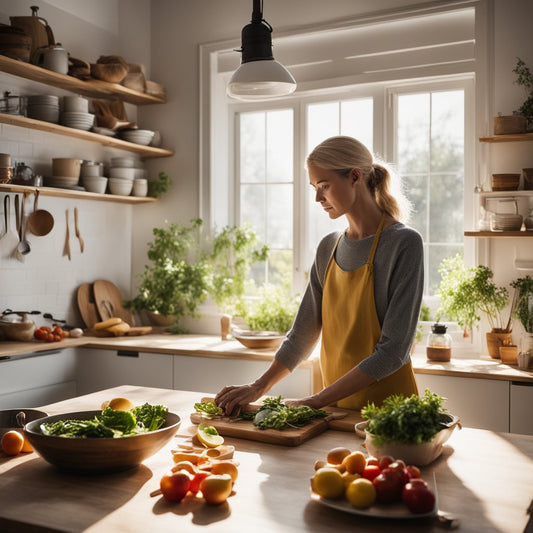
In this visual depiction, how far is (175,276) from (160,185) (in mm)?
738

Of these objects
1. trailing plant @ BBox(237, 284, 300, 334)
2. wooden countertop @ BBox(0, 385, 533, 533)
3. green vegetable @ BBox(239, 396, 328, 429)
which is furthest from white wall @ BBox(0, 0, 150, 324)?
wooden countertop @ BBox(0, 385, 533, 533)

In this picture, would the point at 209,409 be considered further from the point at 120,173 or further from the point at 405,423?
the point at 120,173

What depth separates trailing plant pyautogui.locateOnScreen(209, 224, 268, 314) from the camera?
175 inches

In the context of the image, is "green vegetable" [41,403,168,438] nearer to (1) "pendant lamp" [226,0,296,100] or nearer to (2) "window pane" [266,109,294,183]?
(1) "pendant lamp" [226,0,296,100]

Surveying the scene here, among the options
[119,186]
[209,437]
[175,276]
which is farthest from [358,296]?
[119,186]

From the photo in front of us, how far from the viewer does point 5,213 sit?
389 centimetres

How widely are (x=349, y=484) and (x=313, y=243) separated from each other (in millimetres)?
3284

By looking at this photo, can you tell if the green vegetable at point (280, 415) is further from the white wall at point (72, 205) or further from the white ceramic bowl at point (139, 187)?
the white ceramic bowl at point (139, 187)

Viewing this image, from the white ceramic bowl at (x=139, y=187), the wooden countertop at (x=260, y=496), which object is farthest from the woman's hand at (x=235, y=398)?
the white ceramic bowl at (x=139, y=187)

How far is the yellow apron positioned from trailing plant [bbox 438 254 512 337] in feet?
4.86

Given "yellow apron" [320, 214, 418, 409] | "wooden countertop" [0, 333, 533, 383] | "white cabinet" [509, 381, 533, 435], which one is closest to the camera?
"yellow apron" [320, 214, 418, 409]

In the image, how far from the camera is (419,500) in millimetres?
1238

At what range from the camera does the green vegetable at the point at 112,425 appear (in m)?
1.54

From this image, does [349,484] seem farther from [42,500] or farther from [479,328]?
[479,328]
